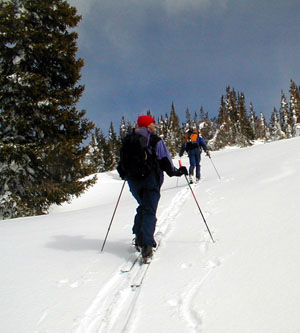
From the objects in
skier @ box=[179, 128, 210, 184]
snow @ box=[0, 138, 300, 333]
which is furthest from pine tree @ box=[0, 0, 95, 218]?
snow @ box=[0, 138, 300, 333]

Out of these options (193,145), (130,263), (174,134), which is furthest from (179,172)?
(174,134)

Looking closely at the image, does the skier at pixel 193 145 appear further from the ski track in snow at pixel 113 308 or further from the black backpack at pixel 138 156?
the ski track in snow at pixel 113 308

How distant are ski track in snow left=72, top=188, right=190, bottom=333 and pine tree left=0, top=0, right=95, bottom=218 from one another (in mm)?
8958

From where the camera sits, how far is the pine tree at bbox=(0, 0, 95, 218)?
428 inches

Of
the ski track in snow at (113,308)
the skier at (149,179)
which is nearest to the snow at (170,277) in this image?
the ski track in snow at (113,308)

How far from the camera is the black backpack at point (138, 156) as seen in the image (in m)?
3.60

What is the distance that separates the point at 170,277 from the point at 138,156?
1.63 meters

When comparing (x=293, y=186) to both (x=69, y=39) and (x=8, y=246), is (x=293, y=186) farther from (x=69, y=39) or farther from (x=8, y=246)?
(x=69, y=39)

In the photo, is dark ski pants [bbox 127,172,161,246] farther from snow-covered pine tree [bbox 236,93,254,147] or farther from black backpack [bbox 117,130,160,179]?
snow-covered pine tree [bbox 236,93,254,147]

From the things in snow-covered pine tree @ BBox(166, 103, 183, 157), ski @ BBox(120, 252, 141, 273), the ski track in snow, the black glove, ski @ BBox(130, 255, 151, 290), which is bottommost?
the ski track in snow

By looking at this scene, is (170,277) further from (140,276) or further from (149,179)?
(149,179)

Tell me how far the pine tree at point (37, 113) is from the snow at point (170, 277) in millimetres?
5934

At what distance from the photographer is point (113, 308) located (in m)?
2.48

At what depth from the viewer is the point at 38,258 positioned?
396cm
